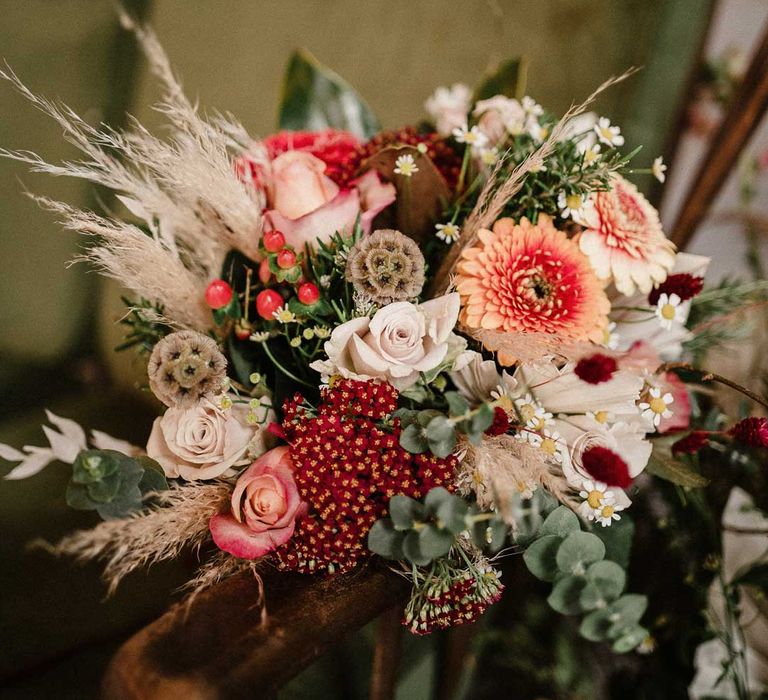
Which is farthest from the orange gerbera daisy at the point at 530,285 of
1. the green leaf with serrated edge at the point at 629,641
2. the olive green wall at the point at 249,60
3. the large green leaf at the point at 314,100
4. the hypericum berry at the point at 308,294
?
the olive green wall at the point at 249,60

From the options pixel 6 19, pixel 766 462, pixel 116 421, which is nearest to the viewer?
pixel 766 462

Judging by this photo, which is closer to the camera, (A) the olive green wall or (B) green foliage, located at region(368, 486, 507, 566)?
(B) green foliage, located at region(368, 486, 507, 566)

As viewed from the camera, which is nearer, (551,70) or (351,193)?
(351,193)

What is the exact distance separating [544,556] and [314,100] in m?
0.64

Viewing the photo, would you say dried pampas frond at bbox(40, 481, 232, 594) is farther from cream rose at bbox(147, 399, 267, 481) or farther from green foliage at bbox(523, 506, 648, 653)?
green foliage at bbox(523, 506, 648, 653)

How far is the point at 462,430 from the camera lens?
0.47 metres

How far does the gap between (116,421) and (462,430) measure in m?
0.65

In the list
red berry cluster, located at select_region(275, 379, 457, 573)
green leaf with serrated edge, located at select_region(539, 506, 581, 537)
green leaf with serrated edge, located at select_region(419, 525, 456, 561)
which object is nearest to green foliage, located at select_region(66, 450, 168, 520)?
red berry cluster, located at select_region(275, 379, 457, 573)

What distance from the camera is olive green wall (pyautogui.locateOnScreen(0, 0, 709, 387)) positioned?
0.85 m

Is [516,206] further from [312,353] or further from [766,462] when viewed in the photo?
[766,462]

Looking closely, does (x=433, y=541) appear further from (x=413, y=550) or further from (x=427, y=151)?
(x=427, y=151)

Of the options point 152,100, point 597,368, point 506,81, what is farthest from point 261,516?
point 152,100

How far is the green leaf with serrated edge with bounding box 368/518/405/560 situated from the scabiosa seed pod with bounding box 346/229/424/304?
0.18m

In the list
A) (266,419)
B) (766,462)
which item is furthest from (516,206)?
(766,462)
